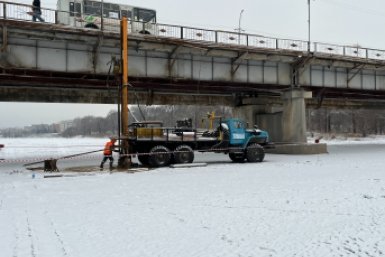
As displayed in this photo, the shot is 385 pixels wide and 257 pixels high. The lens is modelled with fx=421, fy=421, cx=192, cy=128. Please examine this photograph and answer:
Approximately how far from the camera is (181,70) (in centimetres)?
2850

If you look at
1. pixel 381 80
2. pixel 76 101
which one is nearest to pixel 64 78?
pixel 76 101

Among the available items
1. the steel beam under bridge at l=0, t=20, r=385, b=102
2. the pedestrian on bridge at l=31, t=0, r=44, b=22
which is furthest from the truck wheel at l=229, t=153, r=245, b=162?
the pedestrian on bridge at l=31, t=0, r=44, b=22

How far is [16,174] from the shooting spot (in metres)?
19.5

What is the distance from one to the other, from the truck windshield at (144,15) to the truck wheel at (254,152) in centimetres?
1400

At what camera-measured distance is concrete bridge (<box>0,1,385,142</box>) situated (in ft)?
78.1

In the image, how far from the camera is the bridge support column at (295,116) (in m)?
34.0

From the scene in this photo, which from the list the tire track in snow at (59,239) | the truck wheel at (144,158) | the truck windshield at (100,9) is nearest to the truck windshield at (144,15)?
the truck windshield at (100,9)

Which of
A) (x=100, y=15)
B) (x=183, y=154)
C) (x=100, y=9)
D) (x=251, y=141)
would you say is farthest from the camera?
(x=100, y=9)

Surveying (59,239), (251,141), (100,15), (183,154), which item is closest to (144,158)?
(183,154)

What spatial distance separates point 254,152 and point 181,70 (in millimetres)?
7923

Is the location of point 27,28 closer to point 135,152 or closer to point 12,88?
point 135,152

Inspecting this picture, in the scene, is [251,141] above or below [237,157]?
above

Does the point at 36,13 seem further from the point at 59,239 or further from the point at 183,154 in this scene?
the point at 59,239

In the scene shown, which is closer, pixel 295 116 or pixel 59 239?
pixel 59 239
